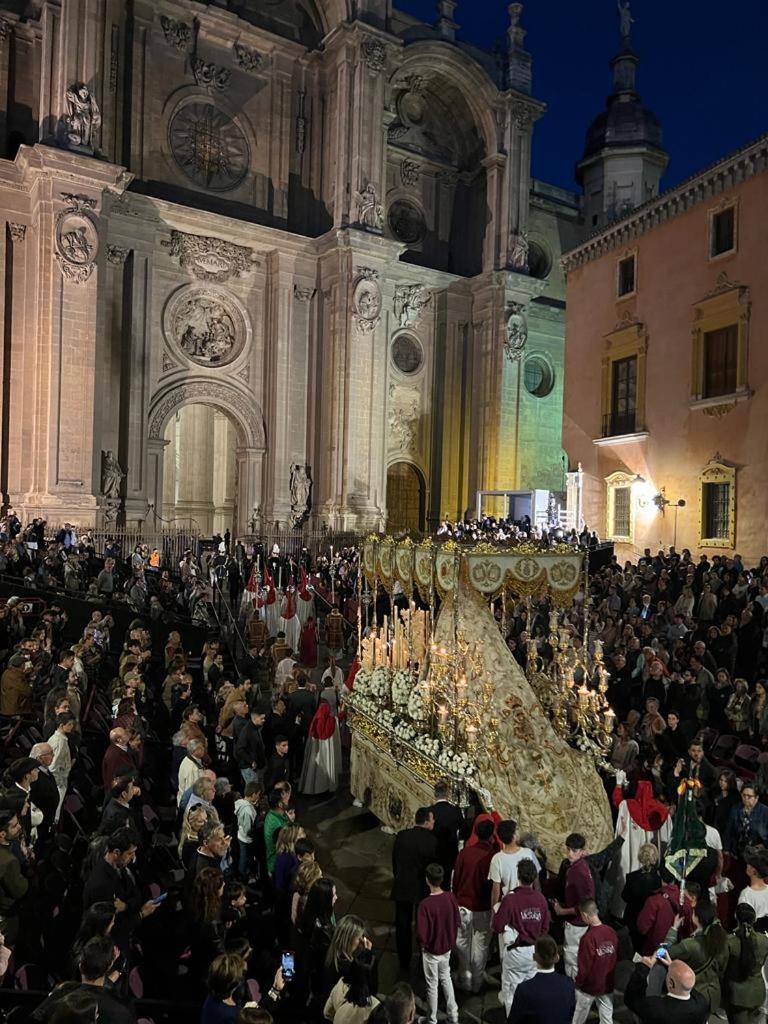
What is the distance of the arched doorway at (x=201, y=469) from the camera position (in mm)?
34125

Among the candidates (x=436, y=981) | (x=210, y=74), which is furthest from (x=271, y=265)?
(x=436, y=981)

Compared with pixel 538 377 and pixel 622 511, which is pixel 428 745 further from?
pixel 538 377

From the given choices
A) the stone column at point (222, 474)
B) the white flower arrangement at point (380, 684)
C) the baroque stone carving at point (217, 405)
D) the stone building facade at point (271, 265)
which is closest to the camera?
the white flower arrangement at point (380, 684)

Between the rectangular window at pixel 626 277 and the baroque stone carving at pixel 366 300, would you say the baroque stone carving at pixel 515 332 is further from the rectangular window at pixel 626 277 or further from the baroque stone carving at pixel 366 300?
the rectangular window at pixel 626 277

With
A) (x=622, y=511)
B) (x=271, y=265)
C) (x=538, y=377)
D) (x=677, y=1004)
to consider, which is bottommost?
(x=677, y=1004)

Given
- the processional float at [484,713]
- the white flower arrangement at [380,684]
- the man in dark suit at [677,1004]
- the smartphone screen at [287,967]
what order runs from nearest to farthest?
the man in dark suit at [677,1004] → the smartphone screen at [287,967] → the processional float at [484,713] → the white flower arrangement at [380,684]

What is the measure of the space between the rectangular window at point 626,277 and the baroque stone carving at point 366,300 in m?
8.57

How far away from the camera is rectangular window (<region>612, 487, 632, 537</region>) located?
2395 cm

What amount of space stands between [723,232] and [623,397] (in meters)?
5.60

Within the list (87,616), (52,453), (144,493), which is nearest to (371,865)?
(87,616)

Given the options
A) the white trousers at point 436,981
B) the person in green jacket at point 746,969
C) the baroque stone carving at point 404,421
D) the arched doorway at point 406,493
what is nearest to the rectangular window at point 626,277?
→ the baroque stone carving at point 404,421

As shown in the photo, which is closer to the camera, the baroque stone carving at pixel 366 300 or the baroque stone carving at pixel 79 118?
the baroque stone carving at pixel 79 118

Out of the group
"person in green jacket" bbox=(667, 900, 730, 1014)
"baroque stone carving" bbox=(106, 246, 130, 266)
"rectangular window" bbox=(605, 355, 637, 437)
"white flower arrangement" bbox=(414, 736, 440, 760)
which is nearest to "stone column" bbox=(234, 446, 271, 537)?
"baroque stone carving" bbox=(106, 246, 130, 266)

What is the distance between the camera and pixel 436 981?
5777mm
